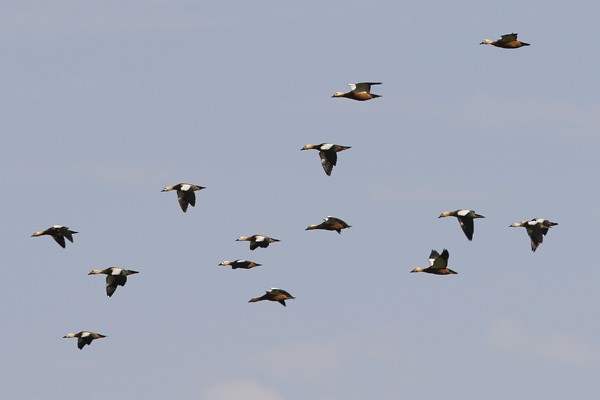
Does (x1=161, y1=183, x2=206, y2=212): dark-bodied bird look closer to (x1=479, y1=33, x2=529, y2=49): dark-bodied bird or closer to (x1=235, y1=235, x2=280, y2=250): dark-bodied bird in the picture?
(x1=235, y1=235, x2=280, y2=250): dark-bodied bird

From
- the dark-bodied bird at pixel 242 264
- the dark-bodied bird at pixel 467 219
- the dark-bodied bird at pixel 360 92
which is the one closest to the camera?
the dark-bodied bird at pixel 467 219

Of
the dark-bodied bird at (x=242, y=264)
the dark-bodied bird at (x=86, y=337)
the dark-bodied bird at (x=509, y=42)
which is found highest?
the dark-bodied bird at (x=509, y=42)

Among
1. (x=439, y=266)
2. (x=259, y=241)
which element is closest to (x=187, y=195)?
(x=259, y=241)

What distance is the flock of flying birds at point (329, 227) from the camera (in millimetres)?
105000

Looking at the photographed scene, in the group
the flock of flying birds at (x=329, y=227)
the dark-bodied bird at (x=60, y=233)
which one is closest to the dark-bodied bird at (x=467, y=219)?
the flock of flying birds at (x=329, y=227)

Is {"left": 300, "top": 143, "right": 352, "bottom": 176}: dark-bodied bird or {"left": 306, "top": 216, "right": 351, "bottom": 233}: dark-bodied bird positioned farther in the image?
{"left": 306, "top": 216, "right": 351, "bottom": 233}: dark-bodied bird

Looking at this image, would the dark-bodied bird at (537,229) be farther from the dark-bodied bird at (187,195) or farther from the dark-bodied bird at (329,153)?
the dark-bodied bird at (187,195)

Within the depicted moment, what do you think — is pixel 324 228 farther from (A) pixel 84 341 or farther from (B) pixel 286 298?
(A) pixel 84 341

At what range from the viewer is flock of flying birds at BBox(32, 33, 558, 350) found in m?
105

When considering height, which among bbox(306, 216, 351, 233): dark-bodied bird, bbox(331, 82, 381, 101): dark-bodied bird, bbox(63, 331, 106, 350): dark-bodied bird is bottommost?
bbox(63, 331, 106, 350): dark-bodied bird

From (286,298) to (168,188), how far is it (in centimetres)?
808

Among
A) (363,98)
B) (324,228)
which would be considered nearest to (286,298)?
(324,228)

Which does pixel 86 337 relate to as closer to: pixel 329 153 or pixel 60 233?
pixel 60 233

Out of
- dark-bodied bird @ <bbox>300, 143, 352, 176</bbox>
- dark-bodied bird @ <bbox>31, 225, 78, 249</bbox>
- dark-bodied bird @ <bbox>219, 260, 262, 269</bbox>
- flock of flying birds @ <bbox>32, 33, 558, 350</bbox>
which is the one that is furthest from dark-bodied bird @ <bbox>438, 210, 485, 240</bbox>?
dark-bodied bird @ <bbox>31, 225, 78, 249</bbox>
